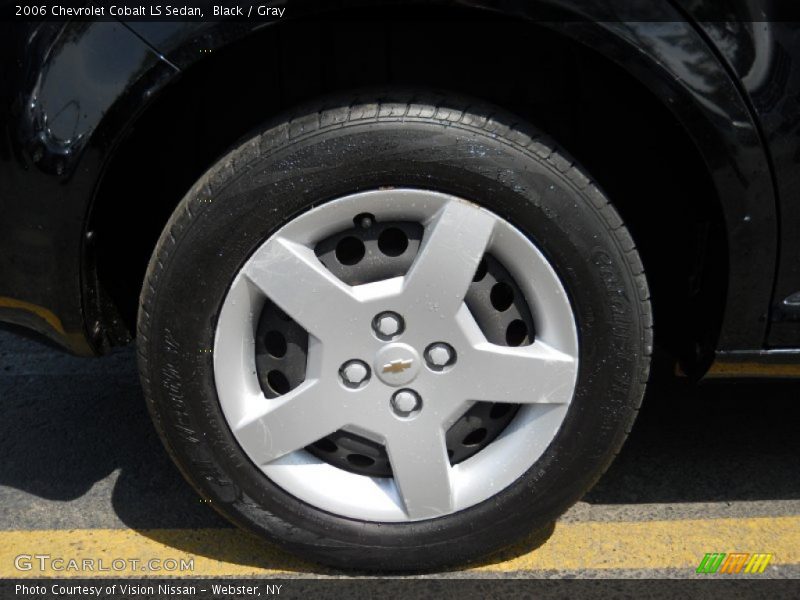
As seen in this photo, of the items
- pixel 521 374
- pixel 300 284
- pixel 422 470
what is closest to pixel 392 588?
pixel 422 470

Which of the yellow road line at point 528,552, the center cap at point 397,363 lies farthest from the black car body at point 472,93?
the center cap at point 397,363

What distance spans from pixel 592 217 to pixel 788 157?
1.15ft

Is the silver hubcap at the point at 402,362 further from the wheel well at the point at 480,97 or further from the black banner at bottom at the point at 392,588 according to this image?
the wheel well at the point at 480,97

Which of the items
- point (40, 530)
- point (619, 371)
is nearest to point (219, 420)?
point (40, 530)

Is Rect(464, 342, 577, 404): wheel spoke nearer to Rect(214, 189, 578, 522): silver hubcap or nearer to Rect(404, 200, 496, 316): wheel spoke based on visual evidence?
Rect(214, 189, 578, 522): silver hubcap

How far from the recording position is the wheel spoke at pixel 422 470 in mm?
1771

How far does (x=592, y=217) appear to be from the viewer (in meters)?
1.66

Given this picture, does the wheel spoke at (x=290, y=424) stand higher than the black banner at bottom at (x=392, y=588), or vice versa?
the wheel spoke at (x=290, y=424)

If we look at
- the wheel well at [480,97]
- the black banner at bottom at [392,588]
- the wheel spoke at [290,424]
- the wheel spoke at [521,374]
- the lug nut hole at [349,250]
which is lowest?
the black banner at bottom at [392,588]

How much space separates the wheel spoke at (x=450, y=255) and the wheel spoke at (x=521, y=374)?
12 centimetres

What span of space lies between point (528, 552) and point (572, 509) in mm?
199

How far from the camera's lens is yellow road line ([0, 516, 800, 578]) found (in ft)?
6.25

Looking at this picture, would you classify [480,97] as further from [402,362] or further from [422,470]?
[422,470]

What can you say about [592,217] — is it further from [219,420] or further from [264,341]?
[219,420]
